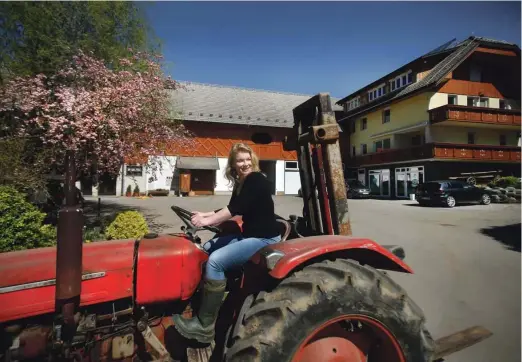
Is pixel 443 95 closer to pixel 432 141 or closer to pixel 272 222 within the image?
pixel 432 141

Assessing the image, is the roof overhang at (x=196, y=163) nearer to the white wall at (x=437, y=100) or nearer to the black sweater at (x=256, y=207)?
the white wall at (x=437, y=100)

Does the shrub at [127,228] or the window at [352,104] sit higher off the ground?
the window at [352,104]

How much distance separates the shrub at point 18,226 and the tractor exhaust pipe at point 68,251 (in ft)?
14.0

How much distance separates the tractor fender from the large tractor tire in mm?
114

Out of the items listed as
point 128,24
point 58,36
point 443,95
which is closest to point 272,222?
point 58,36

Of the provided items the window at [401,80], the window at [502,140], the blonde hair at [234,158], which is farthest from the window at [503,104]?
the blonde hair at [234,158]

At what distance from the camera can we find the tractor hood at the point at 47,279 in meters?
1.75

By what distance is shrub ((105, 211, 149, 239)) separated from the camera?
5691 millimetres

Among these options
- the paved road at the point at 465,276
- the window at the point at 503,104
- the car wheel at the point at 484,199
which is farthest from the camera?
the window at the point at 503,104

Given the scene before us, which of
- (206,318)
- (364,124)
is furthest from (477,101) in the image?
(206,318)

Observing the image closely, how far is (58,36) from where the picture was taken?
341 inches

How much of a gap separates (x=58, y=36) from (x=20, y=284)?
957cm

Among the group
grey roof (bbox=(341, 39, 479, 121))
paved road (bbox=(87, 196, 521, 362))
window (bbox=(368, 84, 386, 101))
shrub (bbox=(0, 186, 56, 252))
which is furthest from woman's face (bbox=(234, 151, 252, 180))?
window (bbox=(368, 84, 386, 101))

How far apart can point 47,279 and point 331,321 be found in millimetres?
1771
